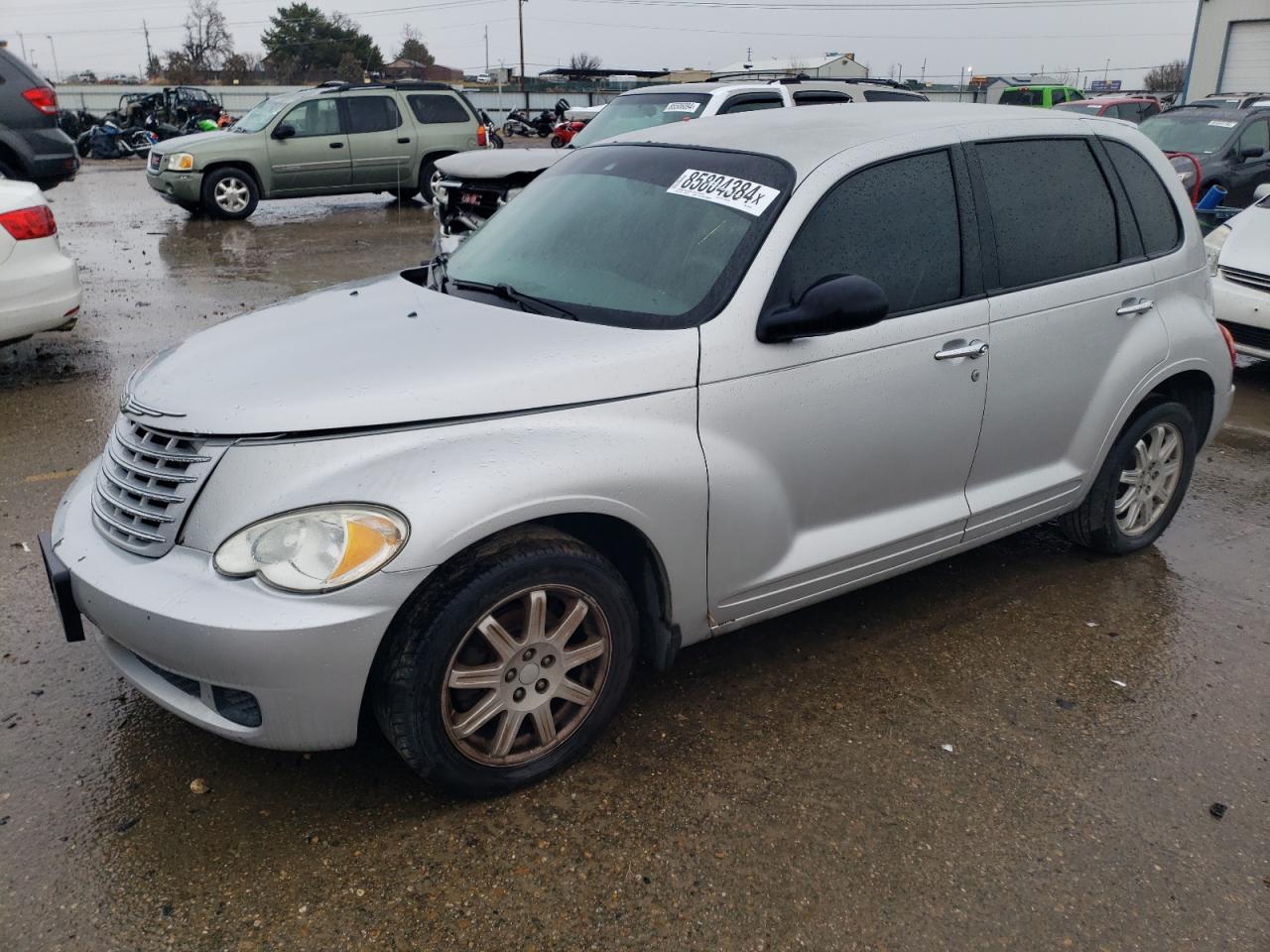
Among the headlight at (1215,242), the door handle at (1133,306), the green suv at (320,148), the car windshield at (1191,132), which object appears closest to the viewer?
the door handle at (1133,306)

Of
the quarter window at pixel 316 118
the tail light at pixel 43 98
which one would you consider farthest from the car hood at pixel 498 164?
the quarter window at pixel 316 118

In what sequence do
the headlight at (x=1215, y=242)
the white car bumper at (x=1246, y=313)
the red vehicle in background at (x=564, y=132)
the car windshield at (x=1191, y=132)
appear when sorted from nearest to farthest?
the white car bumper at (x=1246, y=313) < the headlight at (x=1215, y=242) < the car windshield at (x=1191, y=132) < the red vehicle in background at (x=564, y=132)

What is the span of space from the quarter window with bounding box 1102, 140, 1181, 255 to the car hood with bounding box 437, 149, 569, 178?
4.13 m

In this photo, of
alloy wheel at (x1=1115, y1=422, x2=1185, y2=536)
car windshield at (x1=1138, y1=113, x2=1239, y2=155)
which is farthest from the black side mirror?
car windshield at (x1=1138, y1=113, x2=1239, y2=155)

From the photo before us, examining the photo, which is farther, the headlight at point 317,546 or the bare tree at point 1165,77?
the bare tree at point 1165,77

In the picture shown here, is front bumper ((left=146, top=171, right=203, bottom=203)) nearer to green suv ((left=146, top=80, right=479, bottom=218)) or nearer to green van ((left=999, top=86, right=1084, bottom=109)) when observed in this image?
green suv ((left=146, top=80, right=479, bottom=218))

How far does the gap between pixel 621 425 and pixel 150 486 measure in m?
1.25

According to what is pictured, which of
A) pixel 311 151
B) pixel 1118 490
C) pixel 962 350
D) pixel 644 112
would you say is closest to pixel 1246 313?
pixel 1118 490

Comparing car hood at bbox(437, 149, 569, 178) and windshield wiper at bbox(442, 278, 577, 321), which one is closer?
windshield wiper at bbox(442, 278, 577, 321)

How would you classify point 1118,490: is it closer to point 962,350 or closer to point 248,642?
point 962,350

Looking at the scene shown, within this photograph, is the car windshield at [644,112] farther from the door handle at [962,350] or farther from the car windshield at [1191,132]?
the car windshield at [1191,132]

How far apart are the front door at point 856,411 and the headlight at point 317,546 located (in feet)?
3.18

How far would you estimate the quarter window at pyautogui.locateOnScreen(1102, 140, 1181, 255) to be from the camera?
163 inches

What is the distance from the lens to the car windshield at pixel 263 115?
48.0 ft
